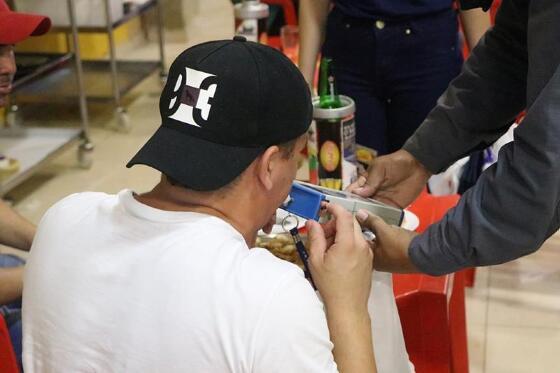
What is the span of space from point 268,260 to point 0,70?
1.32 meters

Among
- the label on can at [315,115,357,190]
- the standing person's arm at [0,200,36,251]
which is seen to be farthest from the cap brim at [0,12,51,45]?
the label on can at [315,115,357,190]

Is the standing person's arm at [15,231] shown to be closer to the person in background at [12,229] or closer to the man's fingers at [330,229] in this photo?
the person in background at [12,229]

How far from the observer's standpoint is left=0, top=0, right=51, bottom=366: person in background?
1.55 meters

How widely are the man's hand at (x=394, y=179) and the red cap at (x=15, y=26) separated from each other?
97 centimetres

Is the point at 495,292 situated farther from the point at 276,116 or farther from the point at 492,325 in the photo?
the point at 276,116

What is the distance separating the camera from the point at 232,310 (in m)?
0.90

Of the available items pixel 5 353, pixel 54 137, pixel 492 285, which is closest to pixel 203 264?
pixel 5 353

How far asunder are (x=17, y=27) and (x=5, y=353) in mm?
1002

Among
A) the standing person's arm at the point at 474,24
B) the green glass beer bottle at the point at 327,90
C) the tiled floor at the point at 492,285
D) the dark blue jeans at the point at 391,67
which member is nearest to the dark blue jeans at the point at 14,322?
the green glass beer bottle at the point at 327,90

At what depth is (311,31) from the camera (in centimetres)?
226

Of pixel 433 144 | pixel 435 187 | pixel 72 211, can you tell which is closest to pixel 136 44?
pixel 435 187

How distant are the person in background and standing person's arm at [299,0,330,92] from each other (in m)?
0.70

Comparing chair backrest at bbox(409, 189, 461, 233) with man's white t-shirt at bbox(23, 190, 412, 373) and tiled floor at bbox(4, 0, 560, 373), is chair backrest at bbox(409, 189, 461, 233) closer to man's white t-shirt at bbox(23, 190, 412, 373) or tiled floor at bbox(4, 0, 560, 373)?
tiled floor at bbox(4, 0, 560, 373)

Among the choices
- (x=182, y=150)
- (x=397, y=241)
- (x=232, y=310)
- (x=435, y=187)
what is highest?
(x=182, y=150)
